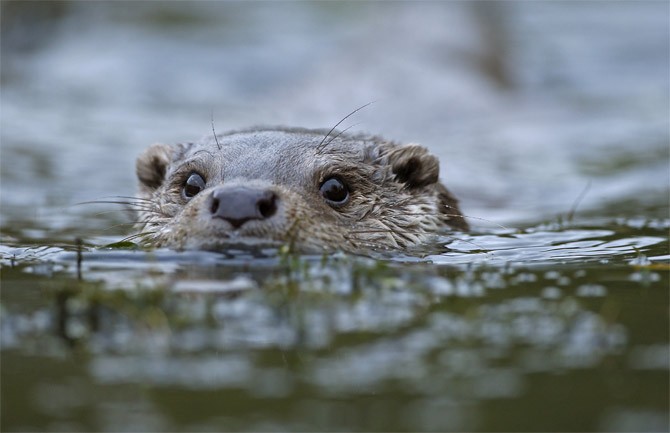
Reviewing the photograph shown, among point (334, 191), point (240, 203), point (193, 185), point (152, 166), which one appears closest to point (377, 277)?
point (240, 203)

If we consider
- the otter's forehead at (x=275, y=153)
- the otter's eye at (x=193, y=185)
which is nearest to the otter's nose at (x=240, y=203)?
the otter's forehead at (x=275, y=153)

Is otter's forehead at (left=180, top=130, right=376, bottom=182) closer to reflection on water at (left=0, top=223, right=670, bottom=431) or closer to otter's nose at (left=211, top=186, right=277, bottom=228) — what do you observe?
otter's nose at (left=211, top=186, right=277, bottom=228)

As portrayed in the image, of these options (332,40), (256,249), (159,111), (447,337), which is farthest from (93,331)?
(332,40)

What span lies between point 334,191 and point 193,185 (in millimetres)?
692

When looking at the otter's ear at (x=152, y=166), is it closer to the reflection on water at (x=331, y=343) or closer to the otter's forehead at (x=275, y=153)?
the otter's forehead at (x=275, y=153)

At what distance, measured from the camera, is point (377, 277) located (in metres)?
4.28

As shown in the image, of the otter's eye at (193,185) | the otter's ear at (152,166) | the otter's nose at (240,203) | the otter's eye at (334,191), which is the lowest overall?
the otter's nose at (240,203)

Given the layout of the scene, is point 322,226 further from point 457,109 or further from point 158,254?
point 457,109

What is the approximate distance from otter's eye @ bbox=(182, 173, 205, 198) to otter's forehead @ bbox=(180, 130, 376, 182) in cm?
10

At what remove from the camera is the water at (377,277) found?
3.15 m

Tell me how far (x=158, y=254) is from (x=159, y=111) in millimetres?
8309

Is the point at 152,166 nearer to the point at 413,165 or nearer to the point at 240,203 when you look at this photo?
the point at 413,165

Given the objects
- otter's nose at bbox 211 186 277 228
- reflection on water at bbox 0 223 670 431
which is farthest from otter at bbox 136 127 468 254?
reflection on water at bbox 0 223 670 431

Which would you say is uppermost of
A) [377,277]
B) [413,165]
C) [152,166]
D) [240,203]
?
[152,166]
